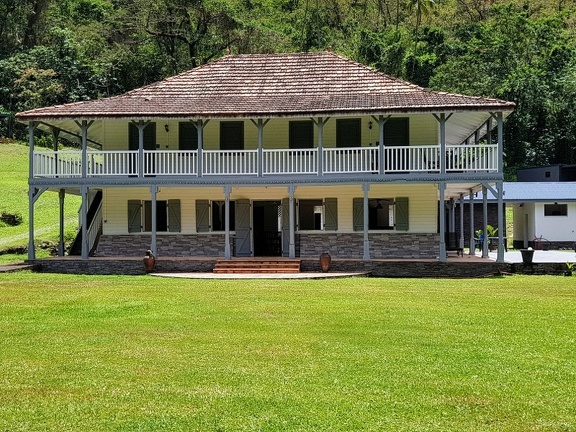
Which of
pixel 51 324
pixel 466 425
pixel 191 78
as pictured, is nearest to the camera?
pixel 466 425

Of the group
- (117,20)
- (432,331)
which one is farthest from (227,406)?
(117,20)

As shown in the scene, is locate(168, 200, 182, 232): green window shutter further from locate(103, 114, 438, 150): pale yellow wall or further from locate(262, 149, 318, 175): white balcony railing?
locate(262, 149, 318, 175): white balcony railing

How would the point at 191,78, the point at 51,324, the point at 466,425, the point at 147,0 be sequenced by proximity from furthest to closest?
the point at 147,0 < the point at 191,78 < the point at 51,324 < the point at 466,425

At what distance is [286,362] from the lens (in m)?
9.52

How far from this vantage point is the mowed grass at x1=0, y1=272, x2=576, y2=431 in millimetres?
7242

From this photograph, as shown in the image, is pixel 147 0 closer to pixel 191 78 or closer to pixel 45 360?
pixel 191 78

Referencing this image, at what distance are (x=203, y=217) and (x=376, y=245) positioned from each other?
6064 millimetres

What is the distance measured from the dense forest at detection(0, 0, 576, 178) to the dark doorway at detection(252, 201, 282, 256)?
30.3 meters

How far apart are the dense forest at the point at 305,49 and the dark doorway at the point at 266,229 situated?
3032cm

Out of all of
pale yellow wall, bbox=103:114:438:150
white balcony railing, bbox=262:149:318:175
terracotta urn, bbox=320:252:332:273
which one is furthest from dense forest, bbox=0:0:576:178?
terracotta urn, bbox=320:252:332:273

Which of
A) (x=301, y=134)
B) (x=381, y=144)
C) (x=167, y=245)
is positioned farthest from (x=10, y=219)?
(x=381, y=144)

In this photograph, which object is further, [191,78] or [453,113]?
[191,78]

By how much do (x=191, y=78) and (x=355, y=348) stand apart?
20096mm

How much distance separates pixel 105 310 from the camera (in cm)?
1398
